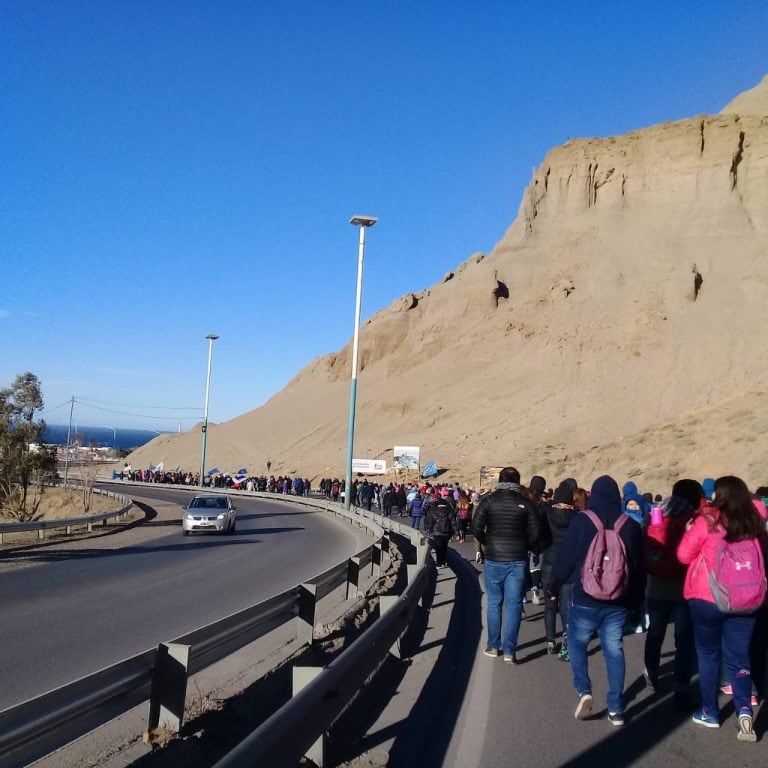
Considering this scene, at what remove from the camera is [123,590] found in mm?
12602

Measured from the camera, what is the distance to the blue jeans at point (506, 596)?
770 cm

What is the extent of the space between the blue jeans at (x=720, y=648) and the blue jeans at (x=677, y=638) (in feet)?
1.63

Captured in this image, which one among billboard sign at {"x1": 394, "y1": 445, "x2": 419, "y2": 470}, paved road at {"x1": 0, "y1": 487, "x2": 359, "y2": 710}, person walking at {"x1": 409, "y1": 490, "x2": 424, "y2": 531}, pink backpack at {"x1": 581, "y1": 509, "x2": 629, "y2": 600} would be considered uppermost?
billboard sign at {"x1": 394, "y1": 445, "x2": 419, "y2": 470}

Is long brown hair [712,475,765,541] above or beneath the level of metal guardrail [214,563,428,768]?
above

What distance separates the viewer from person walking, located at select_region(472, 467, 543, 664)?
773cm

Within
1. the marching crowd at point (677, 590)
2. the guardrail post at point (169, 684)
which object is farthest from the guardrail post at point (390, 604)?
the guardrail post at point (169, 684)

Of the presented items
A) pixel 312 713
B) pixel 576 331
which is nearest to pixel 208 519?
pixel 312 713

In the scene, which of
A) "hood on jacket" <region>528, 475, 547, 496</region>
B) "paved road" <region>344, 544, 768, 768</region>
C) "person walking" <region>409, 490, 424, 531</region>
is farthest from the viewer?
"person walking" <region>409, 490, 424, 531</region>

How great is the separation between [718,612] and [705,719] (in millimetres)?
846

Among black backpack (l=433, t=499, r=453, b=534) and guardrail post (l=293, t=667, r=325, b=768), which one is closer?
guardrail post (l=293, t=667, r=325, b=768)

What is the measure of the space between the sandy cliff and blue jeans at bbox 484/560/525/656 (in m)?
34.4

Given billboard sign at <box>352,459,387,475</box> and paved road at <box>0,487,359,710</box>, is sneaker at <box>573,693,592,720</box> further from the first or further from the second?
billboard sign at <box>352,459,387,475</box>

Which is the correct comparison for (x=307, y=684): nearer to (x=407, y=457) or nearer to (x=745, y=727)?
(x=745, y=727)

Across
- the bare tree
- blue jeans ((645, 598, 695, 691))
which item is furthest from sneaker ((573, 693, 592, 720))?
the bare tree
